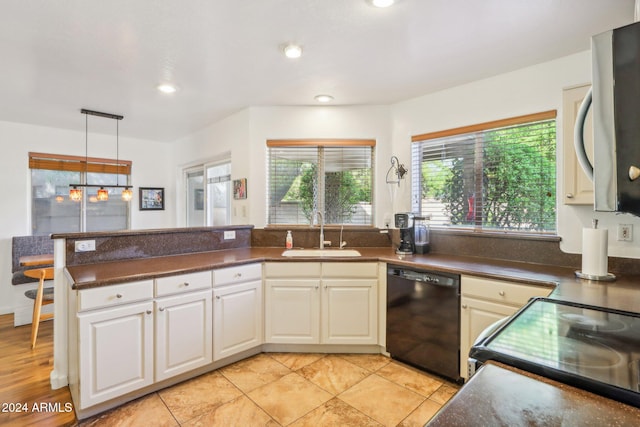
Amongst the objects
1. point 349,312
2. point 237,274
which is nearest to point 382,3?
point 237,274

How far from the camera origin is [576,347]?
2.67 feet

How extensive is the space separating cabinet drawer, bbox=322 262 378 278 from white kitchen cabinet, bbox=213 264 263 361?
585mm

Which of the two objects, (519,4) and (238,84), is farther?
(238,84)

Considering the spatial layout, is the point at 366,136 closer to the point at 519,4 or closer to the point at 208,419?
the point at 519,4

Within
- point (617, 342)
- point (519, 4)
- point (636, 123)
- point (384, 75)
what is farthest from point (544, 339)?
point (384, 75)

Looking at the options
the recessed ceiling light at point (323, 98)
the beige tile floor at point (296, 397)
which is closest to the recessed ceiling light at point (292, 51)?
the recessed ceiling light at point (323, 98)

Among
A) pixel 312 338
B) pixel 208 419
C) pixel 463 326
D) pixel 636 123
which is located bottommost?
pixel 208 419

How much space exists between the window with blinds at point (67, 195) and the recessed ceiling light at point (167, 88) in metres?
2.47

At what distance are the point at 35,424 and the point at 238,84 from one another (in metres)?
2.78

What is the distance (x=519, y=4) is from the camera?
171 centimetres

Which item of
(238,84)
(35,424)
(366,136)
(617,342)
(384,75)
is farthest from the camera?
(366,136)

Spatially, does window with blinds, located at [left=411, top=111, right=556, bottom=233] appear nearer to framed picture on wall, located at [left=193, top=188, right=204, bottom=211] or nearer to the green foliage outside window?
the green foliage outside window

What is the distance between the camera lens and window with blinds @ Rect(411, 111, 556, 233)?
2.45 m

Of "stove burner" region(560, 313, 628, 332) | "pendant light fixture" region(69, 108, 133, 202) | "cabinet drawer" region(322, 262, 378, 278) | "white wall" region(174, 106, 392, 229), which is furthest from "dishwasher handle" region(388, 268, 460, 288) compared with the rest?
"pendant light fixture" region(69, 108, 133, 202)
